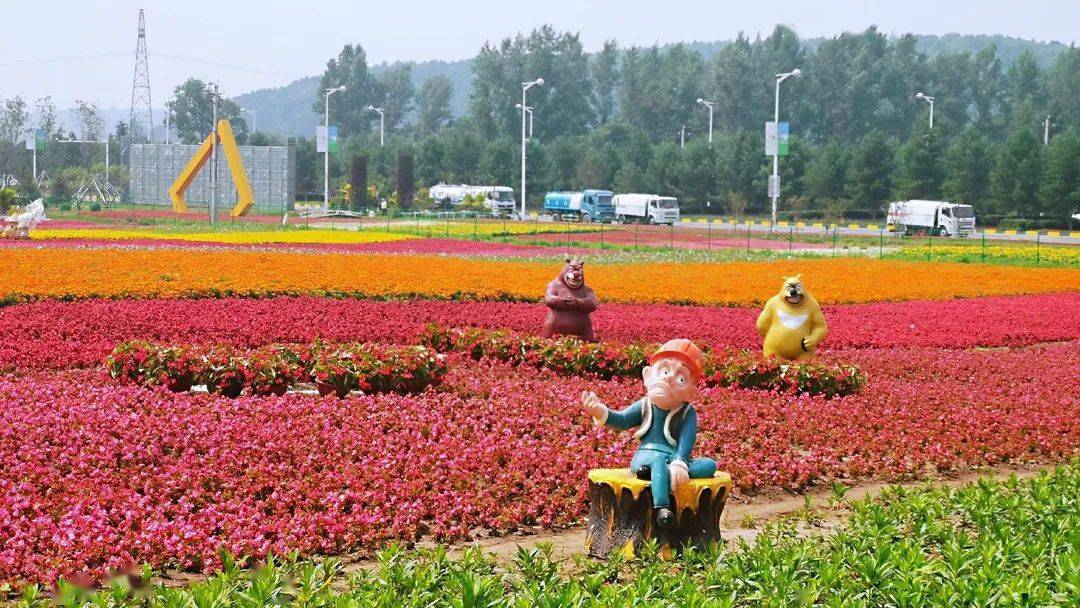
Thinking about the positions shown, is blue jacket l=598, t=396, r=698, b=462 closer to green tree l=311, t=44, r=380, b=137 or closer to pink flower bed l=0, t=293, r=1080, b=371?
pink flower bed l=0, t=293, r=1080, b=371

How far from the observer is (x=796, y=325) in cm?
1188

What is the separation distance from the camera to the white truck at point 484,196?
6385cm

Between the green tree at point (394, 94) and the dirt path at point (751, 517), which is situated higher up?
the green tree at point (394, 94)

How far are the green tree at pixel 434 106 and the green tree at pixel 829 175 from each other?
181 ft

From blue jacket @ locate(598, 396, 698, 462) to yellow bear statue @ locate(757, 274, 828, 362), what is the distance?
220 inches

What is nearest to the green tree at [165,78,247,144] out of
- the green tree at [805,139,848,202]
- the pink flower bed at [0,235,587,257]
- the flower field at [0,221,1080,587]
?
the green tree at [805,139,848,202]

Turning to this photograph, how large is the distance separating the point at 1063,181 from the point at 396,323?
137ft

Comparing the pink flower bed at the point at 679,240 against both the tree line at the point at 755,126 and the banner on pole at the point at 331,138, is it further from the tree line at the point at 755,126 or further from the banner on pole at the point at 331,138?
the banner on pole at the point at 331,138

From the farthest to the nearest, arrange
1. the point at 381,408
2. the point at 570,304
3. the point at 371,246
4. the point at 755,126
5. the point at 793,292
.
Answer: the point at 755,126 → the point at 371,246 → the point at 570,304 → the point at 793,292 → the point at 381,408

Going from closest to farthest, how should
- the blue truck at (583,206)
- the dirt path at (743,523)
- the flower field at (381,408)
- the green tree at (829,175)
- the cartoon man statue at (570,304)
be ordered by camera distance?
the dirt path at (743,523)
the flower field at (381,408)
the cartoon man statue at (570,304)
the green tree at (829,175)
the blue truck at (583,206)

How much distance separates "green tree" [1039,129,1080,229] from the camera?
4988cm

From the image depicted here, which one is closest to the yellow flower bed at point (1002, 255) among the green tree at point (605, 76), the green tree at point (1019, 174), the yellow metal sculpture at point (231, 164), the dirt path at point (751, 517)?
the green tree at point (1019, 174)

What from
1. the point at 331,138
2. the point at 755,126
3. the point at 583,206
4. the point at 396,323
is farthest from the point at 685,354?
the point at 755,126

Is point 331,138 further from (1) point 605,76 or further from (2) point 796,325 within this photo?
(2) point 796,325
